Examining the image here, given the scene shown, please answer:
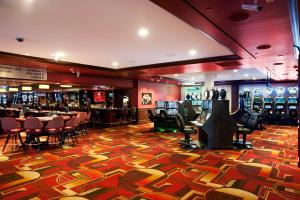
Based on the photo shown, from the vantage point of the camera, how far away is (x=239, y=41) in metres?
4.32

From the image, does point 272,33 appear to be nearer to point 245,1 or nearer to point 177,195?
point 245,1

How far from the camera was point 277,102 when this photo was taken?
13.1 metres

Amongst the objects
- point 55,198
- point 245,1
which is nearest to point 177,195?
point 55,198

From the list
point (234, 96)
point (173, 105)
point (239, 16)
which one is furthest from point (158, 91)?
point (239, 16)

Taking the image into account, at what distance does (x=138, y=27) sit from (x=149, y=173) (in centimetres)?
278

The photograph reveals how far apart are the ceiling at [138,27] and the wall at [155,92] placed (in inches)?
215

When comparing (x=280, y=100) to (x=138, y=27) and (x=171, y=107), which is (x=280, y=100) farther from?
(x=138, y=27)

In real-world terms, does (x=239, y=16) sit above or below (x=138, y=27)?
below

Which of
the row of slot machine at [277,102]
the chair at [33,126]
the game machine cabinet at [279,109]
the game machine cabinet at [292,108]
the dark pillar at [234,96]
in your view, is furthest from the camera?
the dark pillar at [234,96]

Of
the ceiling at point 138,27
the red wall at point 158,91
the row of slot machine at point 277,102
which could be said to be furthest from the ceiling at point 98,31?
the row of slot machine at point 277,102

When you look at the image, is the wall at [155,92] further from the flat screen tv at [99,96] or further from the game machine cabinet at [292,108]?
the game machine cabinet at [292,108]

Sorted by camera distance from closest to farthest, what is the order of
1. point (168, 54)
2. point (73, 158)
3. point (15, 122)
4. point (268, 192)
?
1. point (268, 192)
2. point (73, 158)
3. point (15, 122)
4. point (168, 54)

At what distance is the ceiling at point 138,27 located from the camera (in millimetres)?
3002

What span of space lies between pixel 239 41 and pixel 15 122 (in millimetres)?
5922
